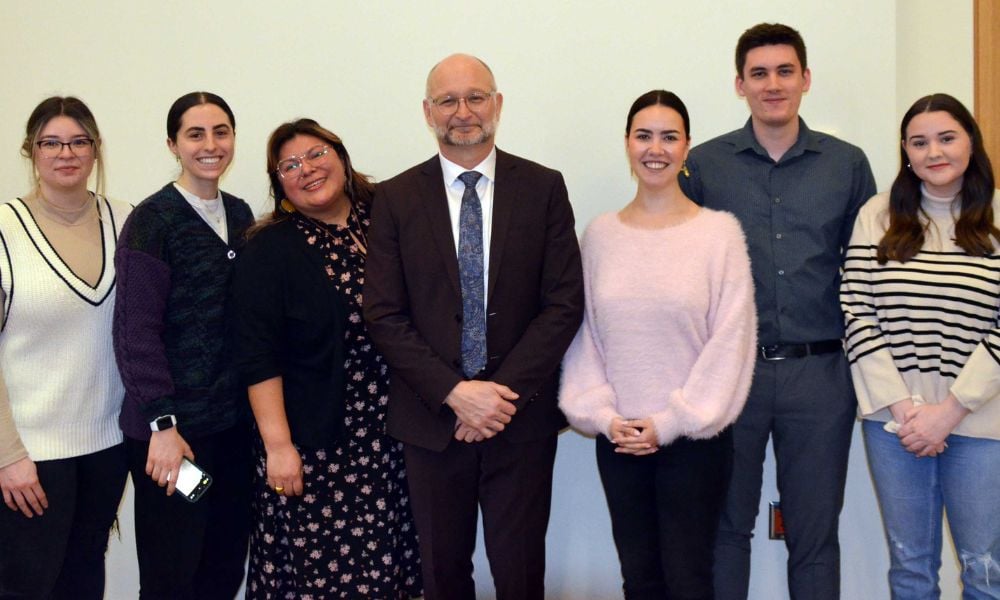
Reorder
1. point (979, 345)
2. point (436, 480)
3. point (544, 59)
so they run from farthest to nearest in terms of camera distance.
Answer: point (544, 59)
point (436, 480)
point (979, 345)

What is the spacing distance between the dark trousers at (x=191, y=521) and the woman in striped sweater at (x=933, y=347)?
186 centimetres

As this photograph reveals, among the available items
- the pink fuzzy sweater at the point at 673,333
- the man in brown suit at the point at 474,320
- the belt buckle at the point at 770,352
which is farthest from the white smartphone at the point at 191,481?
the belt buckle at the point at 770,352

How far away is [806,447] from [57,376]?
7.15 feet

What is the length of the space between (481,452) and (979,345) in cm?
136

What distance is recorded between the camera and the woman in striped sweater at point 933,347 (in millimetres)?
2205

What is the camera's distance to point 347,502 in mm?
2449

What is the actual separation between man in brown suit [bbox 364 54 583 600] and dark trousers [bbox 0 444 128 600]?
0.88 m

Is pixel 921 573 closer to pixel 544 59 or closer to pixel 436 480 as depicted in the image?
pixel 436 480

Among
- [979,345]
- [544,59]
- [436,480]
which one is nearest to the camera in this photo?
[979,345]

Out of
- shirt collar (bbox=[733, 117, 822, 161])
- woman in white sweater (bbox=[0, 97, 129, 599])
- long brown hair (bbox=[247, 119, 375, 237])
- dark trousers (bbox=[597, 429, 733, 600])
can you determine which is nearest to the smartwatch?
woman in white sweater (bbox=[0, 97, 129, 599])

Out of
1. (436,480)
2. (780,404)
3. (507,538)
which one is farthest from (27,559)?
(780,404)

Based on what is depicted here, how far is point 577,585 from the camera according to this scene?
128 inches

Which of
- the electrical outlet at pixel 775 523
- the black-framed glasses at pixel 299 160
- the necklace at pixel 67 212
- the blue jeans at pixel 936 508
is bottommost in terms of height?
the electrical outlet at pixel 775 523

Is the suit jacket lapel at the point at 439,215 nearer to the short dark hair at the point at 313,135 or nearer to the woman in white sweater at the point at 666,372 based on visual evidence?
the short dark hair at the point at 313,135
